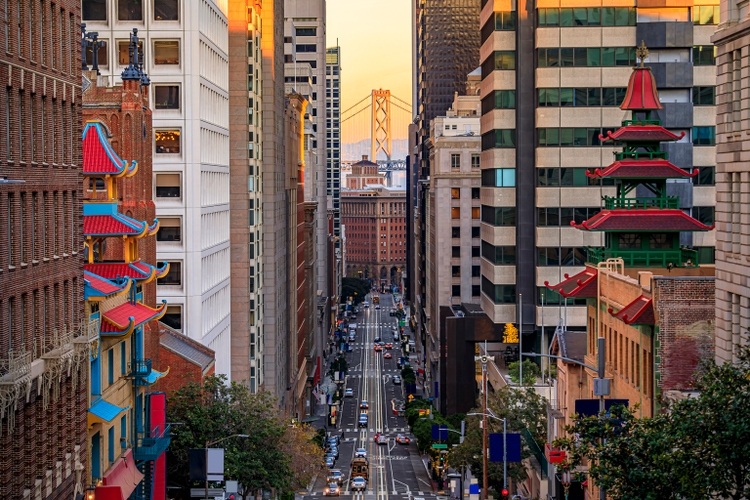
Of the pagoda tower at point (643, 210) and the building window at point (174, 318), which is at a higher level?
the pagoda tower at point (643, 210)

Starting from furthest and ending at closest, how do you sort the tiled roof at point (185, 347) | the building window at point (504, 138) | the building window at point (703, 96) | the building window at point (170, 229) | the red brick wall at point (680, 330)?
the building window at point (504, 138)
the building window at point (703, 96)
the building window at point (170, 229)
the tiled roof at point (185, 347)
the red brick wall at point (680, 330)

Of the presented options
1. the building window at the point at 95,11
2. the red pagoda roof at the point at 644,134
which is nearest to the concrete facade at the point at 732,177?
the red pagoda roof at the point at 644,134

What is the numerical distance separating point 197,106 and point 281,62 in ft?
153

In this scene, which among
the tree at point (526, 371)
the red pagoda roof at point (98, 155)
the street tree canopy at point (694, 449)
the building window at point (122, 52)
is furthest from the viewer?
the tree at point (526, 371)

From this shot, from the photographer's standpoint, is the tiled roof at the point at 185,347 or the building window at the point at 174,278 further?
the building window at the point at 174,278

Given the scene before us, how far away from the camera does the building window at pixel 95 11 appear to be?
78.8m

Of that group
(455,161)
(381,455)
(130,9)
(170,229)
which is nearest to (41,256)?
(170,229)

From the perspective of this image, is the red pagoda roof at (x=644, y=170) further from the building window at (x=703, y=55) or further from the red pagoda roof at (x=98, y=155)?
the building window at (x=703, y=55)

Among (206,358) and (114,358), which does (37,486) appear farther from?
(206,358)

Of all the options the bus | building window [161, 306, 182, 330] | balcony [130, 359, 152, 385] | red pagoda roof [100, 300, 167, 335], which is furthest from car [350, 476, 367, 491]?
red pagoda roof [100, 300, 167, 335]

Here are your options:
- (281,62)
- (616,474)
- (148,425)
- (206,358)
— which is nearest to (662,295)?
(616,474)

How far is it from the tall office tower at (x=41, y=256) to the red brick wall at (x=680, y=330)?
22121 millimetres

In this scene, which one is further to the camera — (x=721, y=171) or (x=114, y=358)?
(x=114, y=358)

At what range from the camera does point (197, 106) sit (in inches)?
3196
